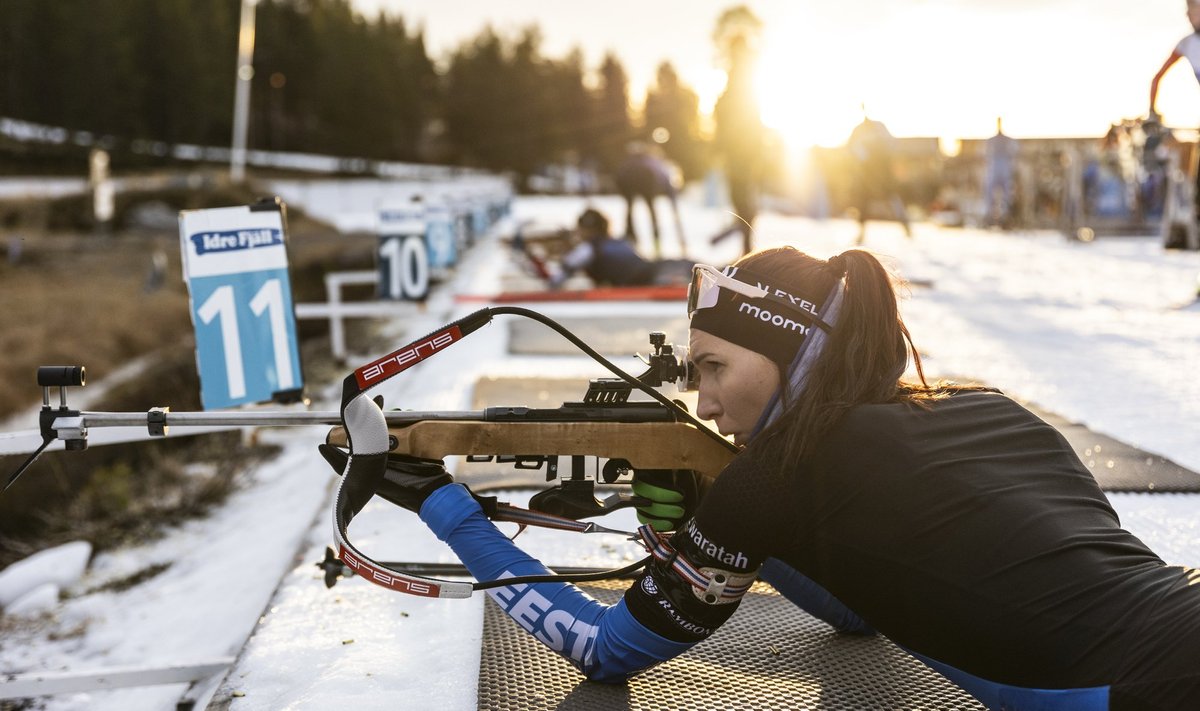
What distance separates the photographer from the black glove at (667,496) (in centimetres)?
245

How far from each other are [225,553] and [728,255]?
1187 centimetres

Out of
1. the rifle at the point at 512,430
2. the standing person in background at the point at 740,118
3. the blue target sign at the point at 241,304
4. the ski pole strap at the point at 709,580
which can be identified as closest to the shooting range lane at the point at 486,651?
the rifle at the point at 512,430

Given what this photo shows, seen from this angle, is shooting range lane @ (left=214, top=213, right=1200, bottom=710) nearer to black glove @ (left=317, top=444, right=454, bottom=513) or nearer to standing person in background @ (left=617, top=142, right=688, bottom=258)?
black glove @ (left=317, top=444, right=454, bottom=513)

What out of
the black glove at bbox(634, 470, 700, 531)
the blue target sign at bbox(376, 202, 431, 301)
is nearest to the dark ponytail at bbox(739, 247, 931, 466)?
the black glove at bbox(634, 470, 700, 531)

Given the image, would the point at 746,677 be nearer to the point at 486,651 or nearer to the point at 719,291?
the point at 486,651

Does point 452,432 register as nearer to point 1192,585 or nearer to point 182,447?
point 1192,585

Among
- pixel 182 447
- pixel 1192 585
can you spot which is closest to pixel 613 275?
pixel 182 447

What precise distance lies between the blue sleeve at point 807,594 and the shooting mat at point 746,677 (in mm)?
72

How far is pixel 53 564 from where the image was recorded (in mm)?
5266

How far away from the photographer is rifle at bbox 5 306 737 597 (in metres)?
2.30

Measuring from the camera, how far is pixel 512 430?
2.43 meters

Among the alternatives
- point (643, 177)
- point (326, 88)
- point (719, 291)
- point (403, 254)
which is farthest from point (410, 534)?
point (326, 88)

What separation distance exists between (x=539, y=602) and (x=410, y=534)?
1623mm

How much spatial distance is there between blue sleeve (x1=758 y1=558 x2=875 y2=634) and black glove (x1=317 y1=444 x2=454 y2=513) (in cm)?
90
